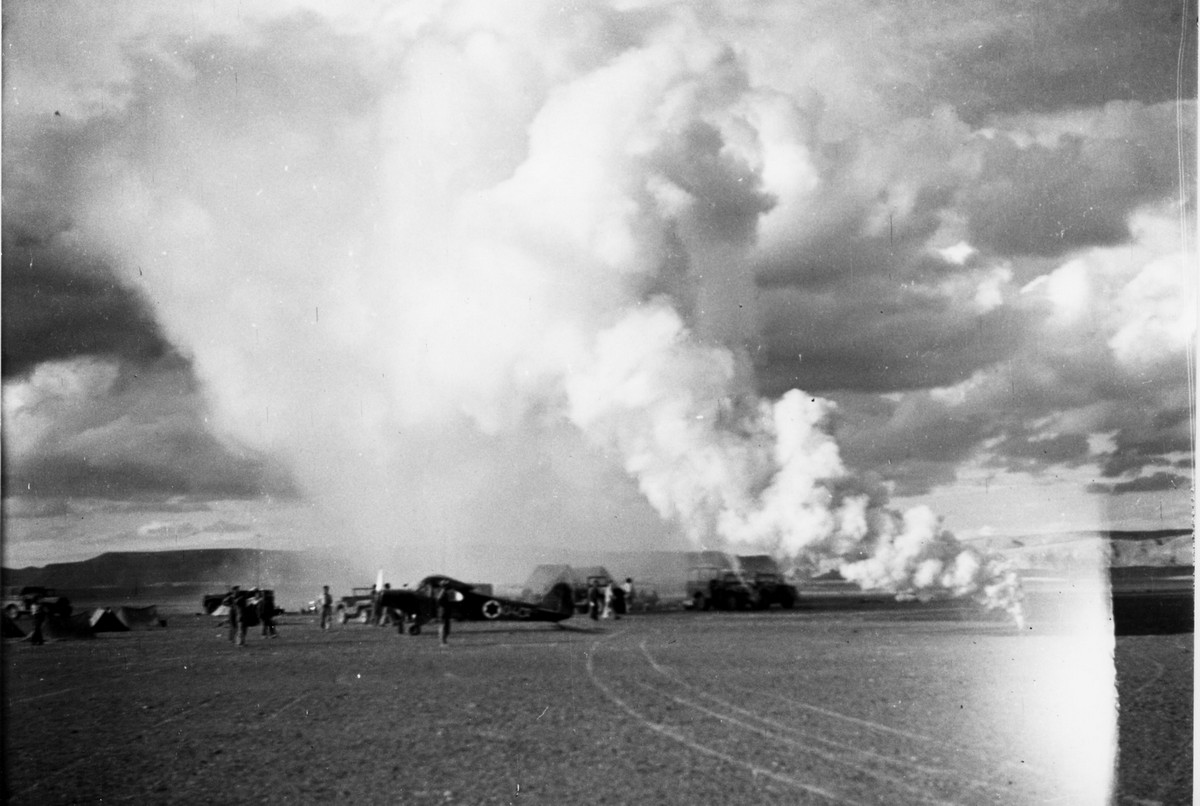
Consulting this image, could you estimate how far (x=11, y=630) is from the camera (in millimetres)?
5328

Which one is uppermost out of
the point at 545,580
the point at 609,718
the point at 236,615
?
the point at 545,580

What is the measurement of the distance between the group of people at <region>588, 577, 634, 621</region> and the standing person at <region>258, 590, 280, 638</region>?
1821 mm

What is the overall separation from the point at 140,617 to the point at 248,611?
61 centimetres

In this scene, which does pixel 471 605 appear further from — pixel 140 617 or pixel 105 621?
pixel 105 621

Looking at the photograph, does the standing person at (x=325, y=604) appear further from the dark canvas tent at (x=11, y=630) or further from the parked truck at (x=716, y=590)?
the parked truck at (x=716, y=590)

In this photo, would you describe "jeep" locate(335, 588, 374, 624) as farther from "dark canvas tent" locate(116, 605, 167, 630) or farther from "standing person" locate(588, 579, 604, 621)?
"standing person" locate(588, 579, 604, 621)

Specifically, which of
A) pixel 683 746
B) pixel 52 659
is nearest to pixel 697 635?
pixel 683 746

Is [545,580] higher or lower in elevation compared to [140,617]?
higher

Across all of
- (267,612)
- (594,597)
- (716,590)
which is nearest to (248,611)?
(267,612)

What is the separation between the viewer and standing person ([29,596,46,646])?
17.2 ft

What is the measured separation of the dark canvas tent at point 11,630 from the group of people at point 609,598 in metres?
3.10

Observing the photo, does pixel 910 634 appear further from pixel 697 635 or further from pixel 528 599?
pixel 528 599

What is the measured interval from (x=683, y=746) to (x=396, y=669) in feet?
6.71

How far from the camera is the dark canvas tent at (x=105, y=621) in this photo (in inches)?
221
